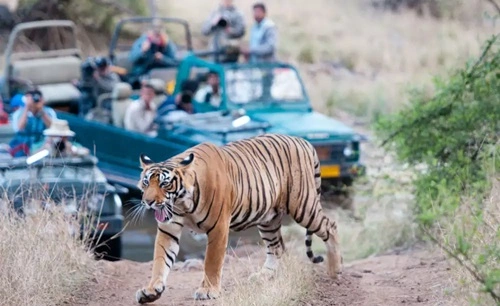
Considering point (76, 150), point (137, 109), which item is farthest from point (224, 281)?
point (137, 109)

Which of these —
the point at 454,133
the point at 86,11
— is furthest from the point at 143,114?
the point at 86,11

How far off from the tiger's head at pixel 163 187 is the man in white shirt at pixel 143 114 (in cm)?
685

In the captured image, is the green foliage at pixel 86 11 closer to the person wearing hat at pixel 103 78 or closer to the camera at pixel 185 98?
the person wearing hat at pixel 103 78

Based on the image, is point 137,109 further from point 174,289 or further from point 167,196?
point 167,196

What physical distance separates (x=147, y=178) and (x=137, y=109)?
A: 718 centimetres

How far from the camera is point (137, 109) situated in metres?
14.2

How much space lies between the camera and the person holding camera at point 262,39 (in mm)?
15875

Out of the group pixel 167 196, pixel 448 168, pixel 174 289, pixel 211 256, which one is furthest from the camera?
pixel 448 168

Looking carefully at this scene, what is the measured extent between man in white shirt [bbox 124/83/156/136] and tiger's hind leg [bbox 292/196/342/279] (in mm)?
5872

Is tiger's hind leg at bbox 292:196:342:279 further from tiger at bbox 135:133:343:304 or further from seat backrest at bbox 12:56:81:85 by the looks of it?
seat backrest at bbox 12:56:81:85

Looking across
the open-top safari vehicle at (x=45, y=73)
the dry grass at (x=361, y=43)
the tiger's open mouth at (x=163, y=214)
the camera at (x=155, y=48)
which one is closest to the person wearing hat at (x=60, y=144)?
the tiger's open mouth at (x=163, y=214)

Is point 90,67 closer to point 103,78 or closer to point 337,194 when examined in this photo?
point 103,78

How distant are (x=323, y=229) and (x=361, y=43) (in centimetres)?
1887

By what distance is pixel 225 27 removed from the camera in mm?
16641
